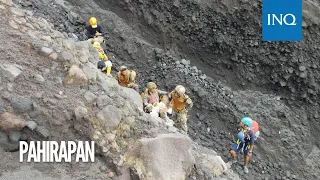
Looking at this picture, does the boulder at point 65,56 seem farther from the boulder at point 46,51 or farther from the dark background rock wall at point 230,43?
the dark background rock wall at point 230,43

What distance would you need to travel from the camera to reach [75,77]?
5.54 m

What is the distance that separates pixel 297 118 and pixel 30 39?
7.32 meters

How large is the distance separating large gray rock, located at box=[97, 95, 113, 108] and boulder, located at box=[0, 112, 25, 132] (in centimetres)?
104

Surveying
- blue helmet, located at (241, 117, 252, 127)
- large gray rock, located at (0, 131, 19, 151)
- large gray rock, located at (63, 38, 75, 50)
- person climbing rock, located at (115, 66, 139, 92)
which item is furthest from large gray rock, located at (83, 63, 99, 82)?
blue helmet, located at (241, 117, 252, 127)

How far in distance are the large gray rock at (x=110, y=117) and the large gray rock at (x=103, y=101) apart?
0.08 m

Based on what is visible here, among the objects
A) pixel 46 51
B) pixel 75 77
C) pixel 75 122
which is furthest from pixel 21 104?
pixel 46 51

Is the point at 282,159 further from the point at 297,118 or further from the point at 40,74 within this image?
the point at 40,74

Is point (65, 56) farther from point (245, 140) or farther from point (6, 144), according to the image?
point (245, 140)

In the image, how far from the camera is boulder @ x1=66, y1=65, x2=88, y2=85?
5520 millimetres

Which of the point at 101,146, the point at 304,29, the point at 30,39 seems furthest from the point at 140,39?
the point at 101,146

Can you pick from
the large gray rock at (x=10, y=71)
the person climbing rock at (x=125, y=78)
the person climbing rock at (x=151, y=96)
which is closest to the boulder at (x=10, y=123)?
the large gray rock at (x=10, y=71)

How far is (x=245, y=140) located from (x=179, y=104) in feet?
5.03

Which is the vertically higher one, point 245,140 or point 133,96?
point 133,96

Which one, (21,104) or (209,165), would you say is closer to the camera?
(21,104)
